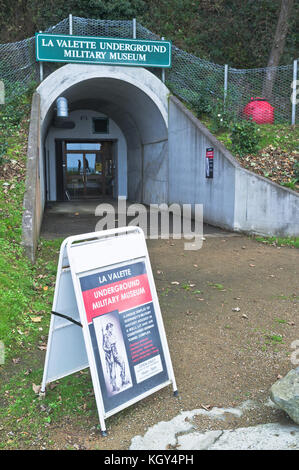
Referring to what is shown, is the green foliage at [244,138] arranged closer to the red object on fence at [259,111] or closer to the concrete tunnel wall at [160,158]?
the concrete tunnel wall at [160,158]

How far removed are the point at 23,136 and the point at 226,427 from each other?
9.73 meters

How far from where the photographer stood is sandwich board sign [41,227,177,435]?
3082 millimetres

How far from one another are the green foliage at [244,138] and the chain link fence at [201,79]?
1.69 meters

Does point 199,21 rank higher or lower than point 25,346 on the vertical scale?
higher

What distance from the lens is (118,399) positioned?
10.4ft

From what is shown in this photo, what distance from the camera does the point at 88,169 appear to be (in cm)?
2184

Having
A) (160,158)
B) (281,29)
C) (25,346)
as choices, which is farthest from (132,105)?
(25,346)

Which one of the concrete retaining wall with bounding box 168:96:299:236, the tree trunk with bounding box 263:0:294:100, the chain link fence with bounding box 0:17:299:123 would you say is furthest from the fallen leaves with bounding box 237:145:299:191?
the tree trunk with bounding box 263:0:294:100

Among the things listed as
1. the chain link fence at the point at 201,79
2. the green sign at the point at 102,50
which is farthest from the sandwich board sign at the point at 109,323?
the green sign at the point at 102,50

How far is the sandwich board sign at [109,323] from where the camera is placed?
3.08 m

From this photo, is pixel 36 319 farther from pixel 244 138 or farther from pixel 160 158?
pixel 160 158

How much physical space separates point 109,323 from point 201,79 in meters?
12.1

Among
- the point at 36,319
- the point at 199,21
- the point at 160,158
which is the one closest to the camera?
the point at 36,319

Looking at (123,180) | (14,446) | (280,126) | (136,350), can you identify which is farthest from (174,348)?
(123,180)
